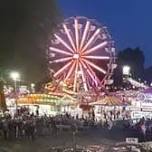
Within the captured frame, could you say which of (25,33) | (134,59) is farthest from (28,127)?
(134,59)

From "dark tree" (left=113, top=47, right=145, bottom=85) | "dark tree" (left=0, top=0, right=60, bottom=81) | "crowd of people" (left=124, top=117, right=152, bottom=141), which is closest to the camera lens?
"dark tree" (left=0, top=0, right=60, bottom=81)

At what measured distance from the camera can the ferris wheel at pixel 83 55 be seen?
240 ft

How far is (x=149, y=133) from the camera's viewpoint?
56.4m

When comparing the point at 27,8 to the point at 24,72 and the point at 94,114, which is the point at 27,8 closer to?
the point at 24,72

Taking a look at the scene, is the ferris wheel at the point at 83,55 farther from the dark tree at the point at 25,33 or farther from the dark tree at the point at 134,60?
the dark tree at the point at 134,60

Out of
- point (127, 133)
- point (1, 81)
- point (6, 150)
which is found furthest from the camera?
point (1, 81)

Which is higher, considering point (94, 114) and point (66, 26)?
point (66, 26)

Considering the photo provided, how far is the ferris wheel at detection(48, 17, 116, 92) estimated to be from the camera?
73.2m

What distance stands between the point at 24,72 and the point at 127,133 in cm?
1175

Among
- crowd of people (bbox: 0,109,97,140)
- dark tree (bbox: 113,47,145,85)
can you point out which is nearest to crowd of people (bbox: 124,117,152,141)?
crowd of people (bbox: 0,109,97,140)

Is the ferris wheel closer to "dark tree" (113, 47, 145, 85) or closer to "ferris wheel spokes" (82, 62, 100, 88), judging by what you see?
"ferris wheel spokes" (82, 62, 100, 88)

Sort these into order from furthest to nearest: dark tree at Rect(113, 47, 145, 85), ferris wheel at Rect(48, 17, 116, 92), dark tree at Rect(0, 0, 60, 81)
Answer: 1. dark tree at Rect(113, 47, 145, 85)
2. ferris wheel at Rect(48, 17, 116, 92)
3. dark tree at Rect(0, 0, 60, 81)

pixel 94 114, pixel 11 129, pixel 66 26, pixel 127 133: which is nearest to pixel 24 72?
pixel 11 129

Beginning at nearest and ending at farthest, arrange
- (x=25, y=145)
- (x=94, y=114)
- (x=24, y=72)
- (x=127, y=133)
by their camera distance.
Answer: (x=25, y=145) → (x=24, y=72) → (x=127, y=133) → (x=94, y=114)
